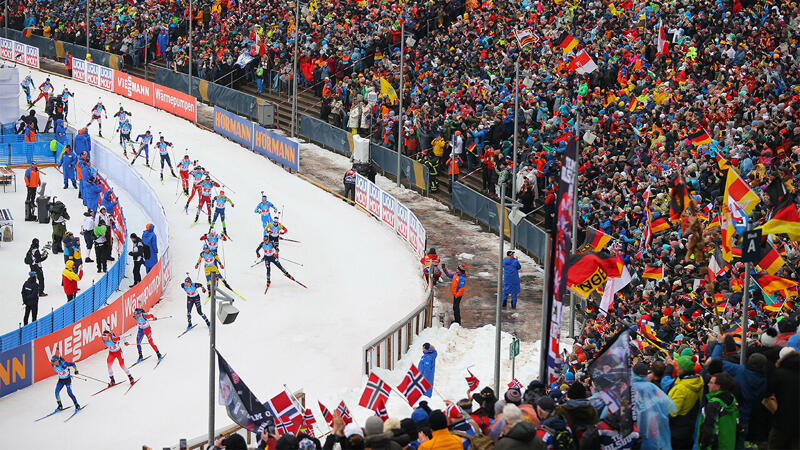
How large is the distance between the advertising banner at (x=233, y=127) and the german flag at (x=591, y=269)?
91.5 feet

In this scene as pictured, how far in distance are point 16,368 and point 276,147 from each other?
2179 cm

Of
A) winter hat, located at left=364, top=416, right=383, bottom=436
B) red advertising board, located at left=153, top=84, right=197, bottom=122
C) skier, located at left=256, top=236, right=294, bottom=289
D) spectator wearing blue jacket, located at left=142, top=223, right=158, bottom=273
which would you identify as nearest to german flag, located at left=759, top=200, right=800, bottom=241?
winter hat, located at left=364, top=416, right=383, bottom=436

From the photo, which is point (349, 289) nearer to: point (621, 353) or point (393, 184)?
point (393, 184)

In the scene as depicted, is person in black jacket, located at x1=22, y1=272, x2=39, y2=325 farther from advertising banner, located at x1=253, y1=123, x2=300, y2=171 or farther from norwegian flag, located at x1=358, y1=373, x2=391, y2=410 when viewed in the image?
advertising banner, located at x1=253, y1=123, x2=300, y2=171

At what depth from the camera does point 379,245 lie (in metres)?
34.5

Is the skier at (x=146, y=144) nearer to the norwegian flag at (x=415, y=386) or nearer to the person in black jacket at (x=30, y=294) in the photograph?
the person in black jacket at (x=30, y=294)

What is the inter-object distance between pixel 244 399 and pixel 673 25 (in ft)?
78.2

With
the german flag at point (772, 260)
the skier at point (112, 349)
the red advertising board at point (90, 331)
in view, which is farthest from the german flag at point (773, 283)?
the red advertising board at point (90, 331)

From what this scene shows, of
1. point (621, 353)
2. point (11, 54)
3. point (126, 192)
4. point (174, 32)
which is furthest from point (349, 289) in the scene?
point (11, 54)

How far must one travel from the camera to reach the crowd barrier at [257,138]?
42.6 meters

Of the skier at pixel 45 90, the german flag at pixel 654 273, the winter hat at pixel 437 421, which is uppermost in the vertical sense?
the winter hat at pixel 437 421

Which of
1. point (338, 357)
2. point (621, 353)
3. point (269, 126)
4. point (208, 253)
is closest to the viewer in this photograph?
point (621, 353)

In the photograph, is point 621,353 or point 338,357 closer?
point 621,353

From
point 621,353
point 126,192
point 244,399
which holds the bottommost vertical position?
point 126,192
